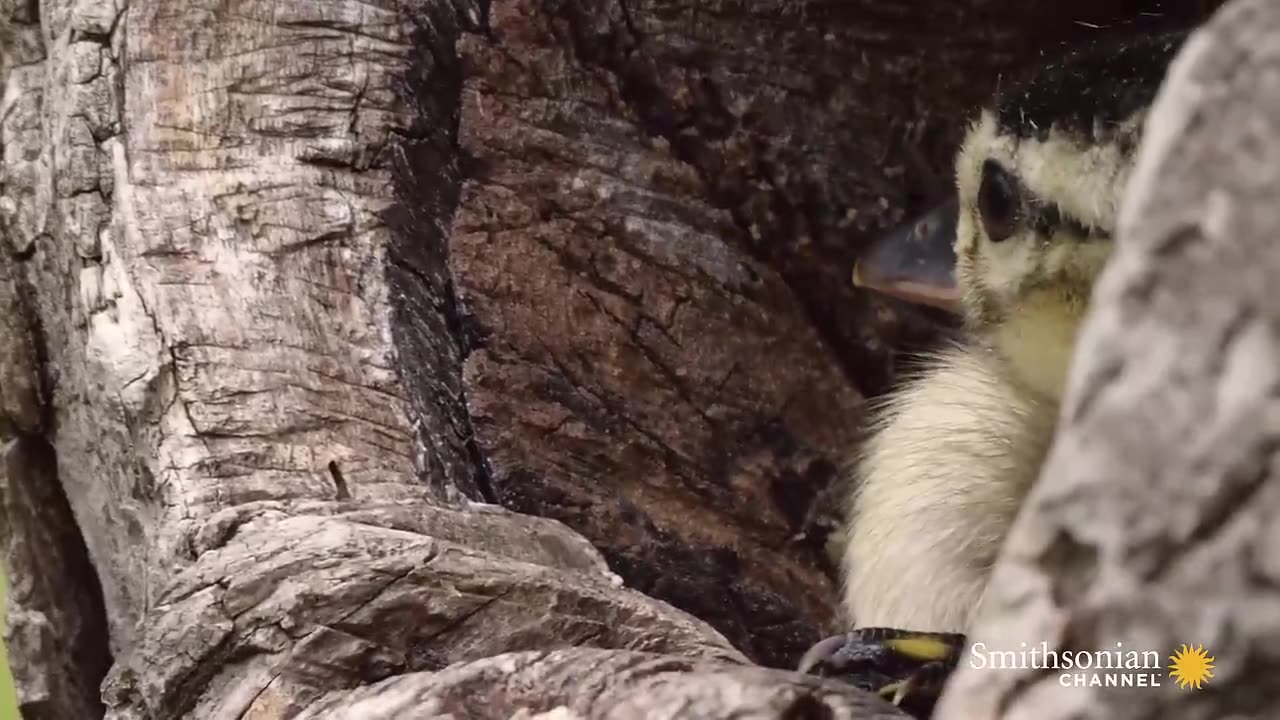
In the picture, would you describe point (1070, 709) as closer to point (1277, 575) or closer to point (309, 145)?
point (1277, 575)

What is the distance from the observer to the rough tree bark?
2.25 feet

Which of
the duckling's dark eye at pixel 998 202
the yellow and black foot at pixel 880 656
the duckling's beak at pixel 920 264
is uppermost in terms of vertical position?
the duckling's dark eye at pixel 998 202

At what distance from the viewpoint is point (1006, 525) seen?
31.8 inches

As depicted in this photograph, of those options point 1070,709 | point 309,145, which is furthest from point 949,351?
point 1070,709

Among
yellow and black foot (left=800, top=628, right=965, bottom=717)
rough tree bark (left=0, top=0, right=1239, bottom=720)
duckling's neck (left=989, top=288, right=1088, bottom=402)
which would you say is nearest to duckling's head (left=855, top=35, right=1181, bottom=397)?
duckling's neck (left=989, top=288, right=1088, bottom=402)

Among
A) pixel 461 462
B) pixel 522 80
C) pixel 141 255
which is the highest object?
pixel 522 80

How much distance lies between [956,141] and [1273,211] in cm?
100

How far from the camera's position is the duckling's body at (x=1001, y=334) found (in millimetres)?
757

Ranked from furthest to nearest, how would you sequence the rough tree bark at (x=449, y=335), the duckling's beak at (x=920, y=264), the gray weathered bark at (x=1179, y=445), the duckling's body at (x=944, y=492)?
the duckling's beak at (x=920, y=264)
the duckling's body at (x=944, y=492)
the rough tree bark at (x=449, y=335)
the gray weathered bark at (x=1179, y=445)

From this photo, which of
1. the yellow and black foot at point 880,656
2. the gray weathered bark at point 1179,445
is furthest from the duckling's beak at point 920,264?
the gray weathered bark at point 1179,445

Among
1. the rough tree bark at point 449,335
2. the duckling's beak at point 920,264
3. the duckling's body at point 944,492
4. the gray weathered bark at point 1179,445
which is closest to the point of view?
the gray weathered bark at point 1179,445

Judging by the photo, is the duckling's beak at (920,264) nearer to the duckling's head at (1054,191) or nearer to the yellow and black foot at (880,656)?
the duckling's head at (1054,191)

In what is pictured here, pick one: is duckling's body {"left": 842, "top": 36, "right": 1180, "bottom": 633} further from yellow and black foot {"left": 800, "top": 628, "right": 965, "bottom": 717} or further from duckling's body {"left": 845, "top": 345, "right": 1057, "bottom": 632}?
yellow and black foot {"left": 800, "top": 628, "right": 965, "bottom": 717}

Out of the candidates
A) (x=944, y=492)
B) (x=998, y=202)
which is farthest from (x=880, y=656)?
(x=998, y=202)
